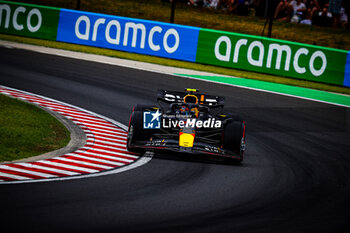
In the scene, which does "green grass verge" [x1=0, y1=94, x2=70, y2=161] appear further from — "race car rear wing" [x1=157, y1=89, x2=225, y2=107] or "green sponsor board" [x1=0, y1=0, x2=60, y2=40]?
"green sponsor board" [x1=0, y1=0, x2=60, y2=40]

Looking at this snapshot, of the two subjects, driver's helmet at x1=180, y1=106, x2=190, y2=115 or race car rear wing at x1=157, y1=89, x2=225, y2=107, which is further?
race car rear wing at x1=157, y1=89, x2=225, y2=107

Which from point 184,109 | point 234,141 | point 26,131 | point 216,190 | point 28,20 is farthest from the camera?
point 28,20

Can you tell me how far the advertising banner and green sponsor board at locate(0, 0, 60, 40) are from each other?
1.38 ft

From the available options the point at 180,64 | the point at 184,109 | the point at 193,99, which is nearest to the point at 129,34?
the point at 180,64

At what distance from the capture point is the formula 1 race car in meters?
9.07

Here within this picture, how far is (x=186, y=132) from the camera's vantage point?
916 cm

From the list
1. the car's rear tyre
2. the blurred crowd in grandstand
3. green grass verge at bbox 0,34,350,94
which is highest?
the blurred crowd in grandstand

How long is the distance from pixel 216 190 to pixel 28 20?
16.8 m

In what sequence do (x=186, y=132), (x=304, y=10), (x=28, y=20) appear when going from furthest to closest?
1. (x=304, y=10)
2. (x=28, y=20)
3. (x=186, y=132)

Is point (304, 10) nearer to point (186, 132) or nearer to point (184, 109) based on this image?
point (184, 109)

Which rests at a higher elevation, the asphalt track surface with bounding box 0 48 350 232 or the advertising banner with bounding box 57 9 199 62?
the advertising banner with bounding box 57 9 199 62

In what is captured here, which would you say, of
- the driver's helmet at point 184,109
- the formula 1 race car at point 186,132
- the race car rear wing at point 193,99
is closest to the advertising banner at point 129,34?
the race car rear wing at point 193,99

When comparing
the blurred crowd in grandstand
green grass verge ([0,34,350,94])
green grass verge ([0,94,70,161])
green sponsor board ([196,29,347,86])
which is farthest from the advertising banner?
green grass verge ([0,94,70,161])

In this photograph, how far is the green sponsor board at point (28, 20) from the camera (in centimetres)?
2231
